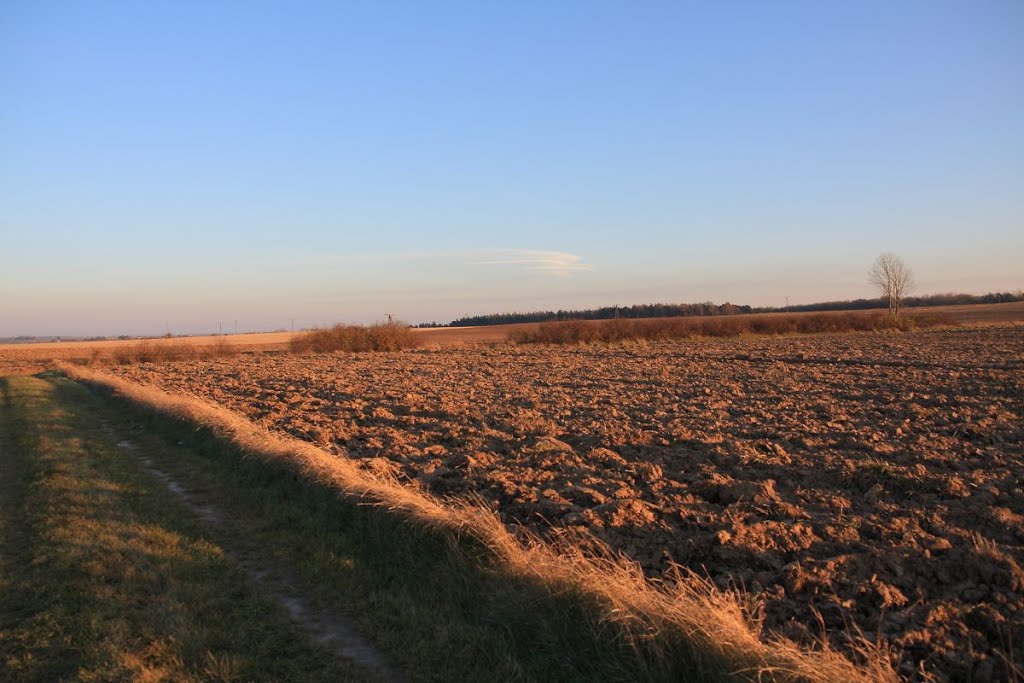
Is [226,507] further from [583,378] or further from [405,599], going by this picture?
[583,378]

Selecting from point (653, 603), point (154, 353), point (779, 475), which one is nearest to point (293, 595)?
point (653, 603)

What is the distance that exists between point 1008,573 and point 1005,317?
9353 centimetres

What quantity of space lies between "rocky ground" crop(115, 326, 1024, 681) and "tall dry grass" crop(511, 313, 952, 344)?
38.3 meters

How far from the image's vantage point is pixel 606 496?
8664mm

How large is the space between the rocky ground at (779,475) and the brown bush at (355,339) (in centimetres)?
3455

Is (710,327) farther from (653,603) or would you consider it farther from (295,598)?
(653,603)

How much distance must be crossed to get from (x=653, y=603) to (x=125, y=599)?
4308 millimetres

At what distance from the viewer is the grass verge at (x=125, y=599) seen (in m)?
4.80

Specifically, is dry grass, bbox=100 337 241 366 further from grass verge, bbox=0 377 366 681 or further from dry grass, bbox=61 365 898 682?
dry grass, bbox=61 365 898 682

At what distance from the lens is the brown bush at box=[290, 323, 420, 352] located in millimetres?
58153

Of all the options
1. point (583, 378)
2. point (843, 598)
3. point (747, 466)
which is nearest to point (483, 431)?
point (747, 466)

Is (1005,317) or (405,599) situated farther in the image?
(1005,317)

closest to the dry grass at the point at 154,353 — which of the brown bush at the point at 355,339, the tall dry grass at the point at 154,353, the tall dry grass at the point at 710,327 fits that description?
the tall dry grass at the point at 154,353

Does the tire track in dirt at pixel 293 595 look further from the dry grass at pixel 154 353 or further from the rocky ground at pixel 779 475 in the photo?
the dry grass at pixel 154 353
